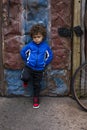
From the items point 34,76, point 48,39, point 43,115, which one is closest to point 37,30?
point 48,39

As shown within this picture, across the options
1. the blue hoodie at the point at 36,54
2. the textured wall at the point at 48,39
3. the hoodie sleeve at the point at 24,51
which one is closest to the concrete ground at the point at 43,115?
the textured wall at the point at 48,39

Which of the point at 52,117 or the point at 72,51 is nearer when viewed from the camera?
the point at 52,117

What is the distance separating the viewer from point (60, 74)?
6203mm

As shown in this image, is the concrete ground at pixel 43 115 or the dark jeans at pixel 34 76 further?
the dark jeans at pixel 34 76

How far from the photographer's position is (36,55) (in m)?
5.85

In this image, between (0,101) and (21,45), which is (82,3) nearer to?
(21,45)

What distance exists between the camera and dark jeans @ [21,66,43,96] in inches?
233

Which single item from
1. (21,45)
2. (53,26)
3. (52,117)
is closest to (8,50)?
(21,45)

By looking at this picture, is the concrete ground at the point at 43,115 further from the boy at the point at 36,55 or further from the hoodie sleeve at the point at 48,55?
the hoodie sleeve at the point at 48,55

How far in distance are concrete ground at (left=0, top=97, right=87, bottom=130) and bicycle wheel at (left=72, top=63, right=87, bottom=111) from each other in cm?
11

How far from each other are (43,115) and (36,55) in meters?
0.90

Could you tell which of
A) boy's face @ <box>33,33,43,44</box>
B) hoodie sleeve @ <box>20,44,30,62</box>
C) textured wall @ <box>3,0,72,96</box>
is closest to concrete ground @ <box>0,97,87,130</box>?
textured wall @ <box>3,0,72,96</box>

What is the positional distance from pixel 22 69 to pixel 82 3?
139 centimetres

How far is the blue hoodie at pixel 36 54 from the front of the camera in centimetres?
584
